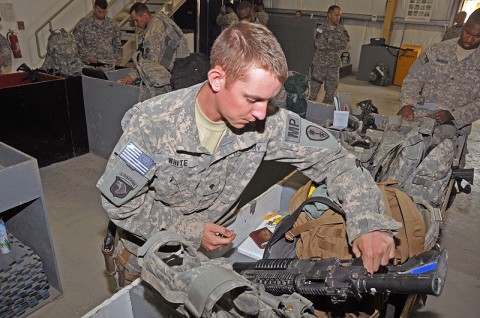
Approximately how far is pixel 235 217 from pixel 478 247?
2.45m

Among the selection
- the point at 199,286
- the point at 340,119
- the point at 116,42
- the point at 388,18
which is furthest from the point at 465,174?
the point at 388,18

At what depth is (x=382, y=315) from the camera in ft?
5.09

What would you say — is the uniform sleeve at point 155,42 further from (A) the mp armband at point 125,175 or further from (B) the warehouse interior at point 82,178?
(A) the mp armband at point 125,175

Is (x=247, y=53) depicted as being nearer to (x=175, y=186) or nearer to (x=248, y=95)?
(x=248, y=95)

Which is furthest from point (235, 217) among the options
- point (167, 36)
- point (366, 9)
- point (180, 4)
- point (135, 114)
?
point (366, 9)

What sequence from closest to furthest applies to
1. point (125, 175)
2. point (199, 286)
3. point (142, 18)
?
point (199, 286) < point (125, 175) < point (142, 18)

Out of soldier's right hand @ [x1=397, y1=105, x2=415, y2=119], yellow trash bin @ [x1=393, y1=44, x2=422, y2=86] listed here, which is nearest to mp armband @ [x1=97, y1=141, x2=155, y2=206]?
soldier's right hand @ [x1=397, y1=105, x2=415, y2=119]

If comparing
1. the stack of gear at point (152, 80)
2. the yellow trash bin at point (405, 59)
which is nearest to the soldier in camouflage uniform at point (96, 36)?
the stack of gear at point (152, 80)

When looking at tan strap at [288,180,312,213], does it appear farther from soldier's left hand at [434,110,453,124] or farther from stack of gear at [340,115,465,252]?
soldier's left hand at [434,110,453,124]

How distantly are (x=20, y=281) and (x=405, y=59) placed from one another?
954cm

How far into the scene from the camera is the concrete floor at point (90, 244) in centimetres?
246

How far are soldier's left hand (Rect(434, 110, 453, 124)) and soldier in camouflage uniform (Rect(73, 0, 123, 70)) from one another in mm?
4459

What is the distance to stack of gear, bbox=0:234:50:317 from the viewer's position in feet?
7.09

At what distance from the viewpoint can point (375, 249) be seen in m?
1.27
